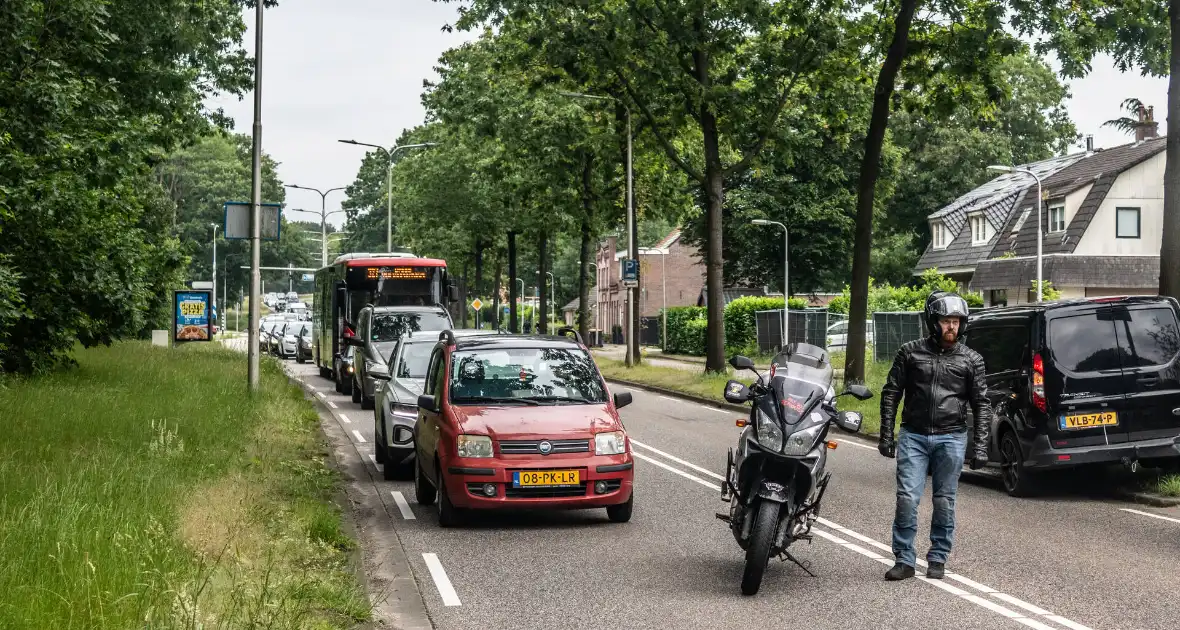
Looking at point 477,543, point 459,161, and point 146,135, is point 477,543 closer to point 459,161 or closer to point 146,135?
point 146,135

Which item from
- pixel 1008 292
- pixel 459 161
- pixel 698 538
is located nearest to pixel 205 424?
pixel 698 538

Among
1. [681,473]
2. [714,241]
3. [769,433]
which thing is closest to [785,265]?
[714,241]

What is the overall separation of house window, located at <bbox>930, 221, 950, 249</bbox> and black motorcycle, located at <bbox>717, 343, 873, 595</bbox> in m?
57.5

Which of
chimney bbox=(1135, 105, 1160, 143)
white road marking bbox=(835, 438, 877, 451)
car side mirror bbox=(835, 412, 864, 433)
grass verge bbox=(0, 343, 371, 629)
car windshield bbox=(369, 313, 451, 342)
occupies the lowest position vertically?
white road marking bbox=(835, 438, 877, 451)

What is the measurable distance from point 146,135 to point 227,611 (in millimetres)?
17642

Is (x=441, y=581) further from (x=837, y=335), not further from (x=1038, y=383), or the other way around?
(x=837, y=335)

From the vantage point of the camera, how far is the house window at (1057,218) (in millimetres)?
52312

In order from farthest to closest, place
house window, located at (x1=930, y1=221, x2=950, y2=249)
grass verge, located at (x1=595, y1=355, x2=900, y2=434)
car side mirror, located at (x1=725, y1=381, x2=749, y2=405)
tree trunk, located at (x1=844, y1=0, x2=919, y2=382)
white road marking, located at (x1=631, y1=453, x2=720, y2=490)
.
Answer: house window, located at (x1=930, y1=221, x2=950, y2=249) → tree trunk, located at (x1=844, y1=0, x2=919, y2=382) → grass verge, located at (x1=595, y1=355, x2=900, y2=434) → white road marking, located at (x1=631, y1=453, x2=720, y2=490) → car side mirror, located at (x1=725, y1=381, x2=749, y2=405)

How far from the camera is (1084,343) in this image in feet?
42.9

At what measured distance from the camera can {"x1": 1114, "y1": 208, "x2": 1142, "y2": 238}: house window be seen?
50.7 meters

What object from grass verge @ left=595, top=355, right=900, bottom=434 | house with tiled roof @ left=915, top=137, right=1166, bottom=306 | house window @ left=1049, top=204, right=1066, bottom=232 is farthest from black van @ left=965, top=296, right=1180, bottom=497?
house window @ left=1049, top=204, right=1066, bottom=232

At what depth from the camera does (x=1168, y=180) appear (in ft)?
53.3

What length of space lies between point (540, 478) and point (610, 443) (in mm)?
673

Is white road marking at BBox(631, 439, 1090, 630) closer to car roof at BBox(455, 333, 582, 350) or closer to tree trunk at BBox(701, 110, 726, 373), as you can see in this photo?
car roof at BBox(455, 333, 582, 350)
